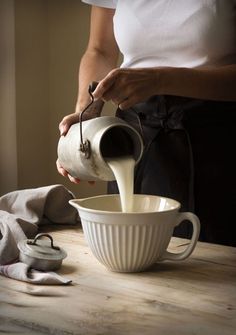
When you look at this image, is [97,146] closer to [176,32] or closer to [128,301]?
[128,301]

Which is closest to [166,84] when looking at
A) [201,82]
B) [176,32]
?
[201,82]

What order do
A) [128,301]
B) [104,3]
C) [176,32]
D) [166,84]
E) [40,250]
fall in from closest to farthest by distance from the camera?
1. [128,301]
2. [40,250]
3. [166,84]
4. [176,32]
5. [104,3]

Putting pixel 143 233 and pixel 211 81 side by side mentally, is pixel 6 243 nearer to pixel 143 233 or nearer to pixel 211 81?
pixel 143 233

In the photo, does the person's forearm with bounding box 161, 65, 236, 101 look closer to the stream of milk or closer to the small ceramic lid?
the stream of milk

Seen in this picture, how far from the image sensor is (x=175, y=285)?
722mm

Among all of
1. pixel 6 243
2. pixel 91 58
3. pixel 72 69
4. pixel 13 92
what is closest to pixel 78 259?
pixel 6 243

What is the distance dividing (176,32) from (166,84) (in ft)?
0.56

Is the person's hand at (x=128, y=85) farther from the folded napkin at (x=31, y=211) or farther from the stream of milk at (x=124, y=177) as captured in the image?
the folded napkin at (x=31, y=211)

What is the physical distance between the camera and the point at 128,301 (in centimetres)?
66

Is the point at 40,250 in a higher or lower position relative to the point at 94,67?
lower

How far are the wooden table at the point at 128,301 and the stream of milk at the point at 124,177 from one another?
10cm

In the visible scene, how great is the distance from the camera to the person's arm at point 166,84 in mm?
840

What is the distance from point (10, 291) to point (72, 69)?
4.19 feet

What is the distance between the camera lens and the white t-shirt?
1004 millimetres
